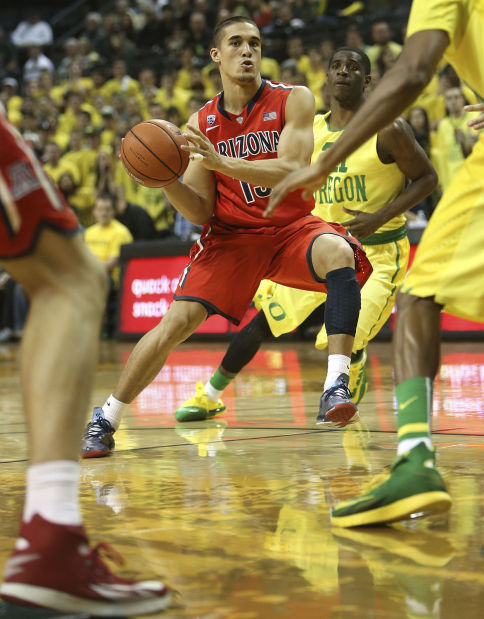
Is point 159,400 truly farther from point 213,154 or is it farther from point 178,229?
point 178,229

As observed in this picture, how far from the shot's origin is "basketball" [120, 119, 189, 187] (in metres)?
4.29

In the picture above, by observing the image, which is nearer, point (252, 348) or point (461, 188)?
point (461, 188)

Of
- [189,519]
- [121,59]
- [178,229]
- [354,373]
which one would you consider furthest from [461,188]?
[121,59]

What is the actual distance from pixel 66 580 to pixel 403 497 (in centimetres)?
104

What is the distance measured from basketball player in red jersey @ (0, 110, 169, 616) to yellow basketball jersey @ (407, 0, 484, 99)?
121 centimetres

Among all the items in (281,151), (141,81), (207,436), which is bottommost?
(207,436)

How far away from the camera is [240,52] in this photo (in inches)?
185

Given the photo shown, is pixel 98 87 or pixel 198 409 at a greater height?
pixel 98 87

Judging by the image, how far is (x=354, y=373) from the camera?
500cm

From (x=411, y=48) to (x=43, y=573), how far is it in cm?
168

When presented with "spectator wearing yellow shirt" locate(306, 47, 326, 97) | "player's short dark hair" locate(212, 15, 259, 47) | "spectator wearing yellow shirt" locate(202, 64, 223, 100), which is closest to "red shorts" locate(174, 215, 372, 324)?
"player's short dark hair" locate(212, 15, 259, 47)

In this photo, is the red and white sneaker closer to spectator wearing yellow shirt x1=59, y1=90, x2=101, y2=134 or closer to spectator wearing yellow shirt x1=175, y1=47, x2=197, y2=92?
spectator wearing yellow shirt x1=175, y1=47, x2=197, y2=92

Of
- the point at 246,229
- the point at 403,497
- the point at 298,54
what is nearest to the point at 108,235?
the point at 298,54

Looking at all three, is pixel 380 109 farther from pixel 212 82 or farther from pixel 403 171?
pixel 212 82
